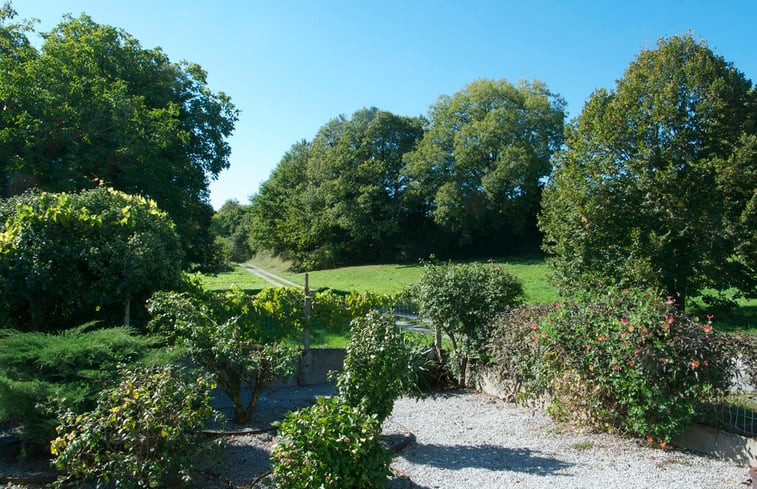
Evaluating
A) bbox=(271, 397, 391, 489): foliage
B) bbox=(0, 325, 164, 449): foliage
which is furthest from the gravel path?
bbox=(0, 325, 164, 449): foliage

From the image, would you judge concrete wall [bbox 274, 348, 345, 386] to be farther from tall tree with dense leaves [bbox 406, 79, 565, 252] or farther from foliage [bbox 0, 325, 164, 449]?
tall tree with dense leaves [bbox 406, 79, 565, 252]

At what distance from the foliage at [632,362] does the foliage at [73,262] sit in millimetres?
5019

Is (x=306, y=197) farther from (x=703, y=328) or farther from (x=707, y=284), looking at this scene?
(x=703, y=328)

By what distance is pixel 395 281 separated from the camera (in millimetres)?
26609

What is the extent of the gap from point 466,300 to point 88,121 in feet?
37.2

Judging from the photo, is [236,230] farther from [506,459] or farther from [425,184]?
[506,459]

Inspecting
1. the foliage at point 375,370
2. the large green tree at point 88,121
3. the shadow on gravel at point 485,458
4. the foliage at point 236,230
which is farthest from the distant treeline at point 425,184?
the foliage at point 375,370

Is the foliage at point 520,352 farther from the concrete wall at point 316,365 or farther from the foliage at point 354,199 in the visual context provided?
the foliage at point 354,199

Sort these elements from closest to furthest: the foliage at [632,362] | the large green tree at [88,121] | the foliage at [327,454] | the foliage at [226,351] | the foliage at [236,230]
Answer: the foliage at [327,454] → the foliage at [632,362] → the foliage at [226,351] → the large green tree at [88,121] → the foliage at [236,230]

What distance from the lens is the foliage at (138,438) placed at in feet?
11.1

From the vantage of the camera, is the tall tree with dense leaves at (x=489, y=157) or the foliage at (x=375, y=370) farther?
the tall tree with dense leaves at (x=489, y=157)

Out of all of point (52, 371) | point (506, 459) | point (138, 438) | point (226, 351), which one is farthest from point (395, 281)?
point (138, 438)

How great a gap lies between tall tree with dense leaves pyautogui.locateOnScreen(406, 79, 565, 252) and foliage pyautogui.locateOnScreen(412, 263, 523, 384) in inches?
883

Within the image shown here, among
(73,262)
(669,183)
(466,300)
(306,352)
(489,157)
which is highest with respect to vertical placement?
(489,157)
